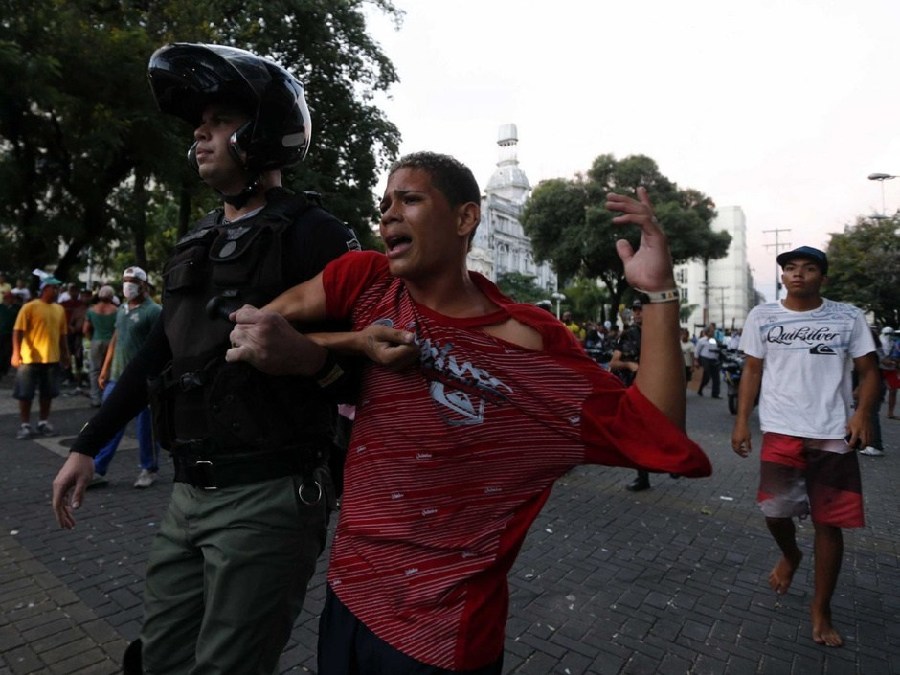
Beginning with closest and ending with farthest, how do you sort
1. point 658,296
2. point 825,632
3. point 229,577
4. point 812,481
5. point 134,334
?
point 658,296 → point 229,577 → point 825,632 → point 812,481 → point 134,334

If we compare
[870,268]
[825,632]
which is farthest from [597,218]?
[825,632]

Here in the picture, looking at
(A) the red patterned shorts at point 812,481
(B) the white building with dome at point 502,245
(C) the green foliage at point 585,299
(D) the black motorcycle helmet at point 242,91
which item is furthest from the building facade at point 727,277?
(D) the black motorcycle helmet at point 242,91

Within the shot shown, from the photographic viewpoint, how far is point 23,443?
24.6 feet

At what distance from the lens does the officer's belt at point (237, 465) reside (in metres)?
1.71

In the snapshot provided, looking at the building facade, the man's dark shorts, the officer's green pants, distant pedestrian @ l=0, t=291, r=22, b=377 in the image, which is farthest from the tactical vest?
the building facade

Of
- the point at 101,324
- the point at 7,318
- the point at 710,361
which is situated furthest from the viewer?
the point at 710,361

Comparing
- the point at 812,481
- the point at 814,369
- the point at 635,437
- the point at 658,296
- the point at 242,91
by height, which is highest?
the point at 242,91

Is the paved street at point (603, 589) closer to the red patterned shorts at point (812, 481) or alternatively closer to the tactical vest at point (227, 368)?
the red patterned shorts at point (812, 481)

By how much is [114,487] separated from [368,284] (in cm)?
535

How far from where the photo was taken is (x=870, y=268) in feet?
88.3

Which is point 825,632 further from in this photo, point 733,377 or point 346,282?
point 733,377

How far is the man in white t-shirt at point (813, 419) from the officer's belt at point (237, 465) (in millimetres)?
3096

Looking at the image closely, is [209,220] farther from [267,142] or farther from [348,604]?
[348,604]

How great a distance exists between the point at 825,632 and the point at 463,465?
3020 mm
